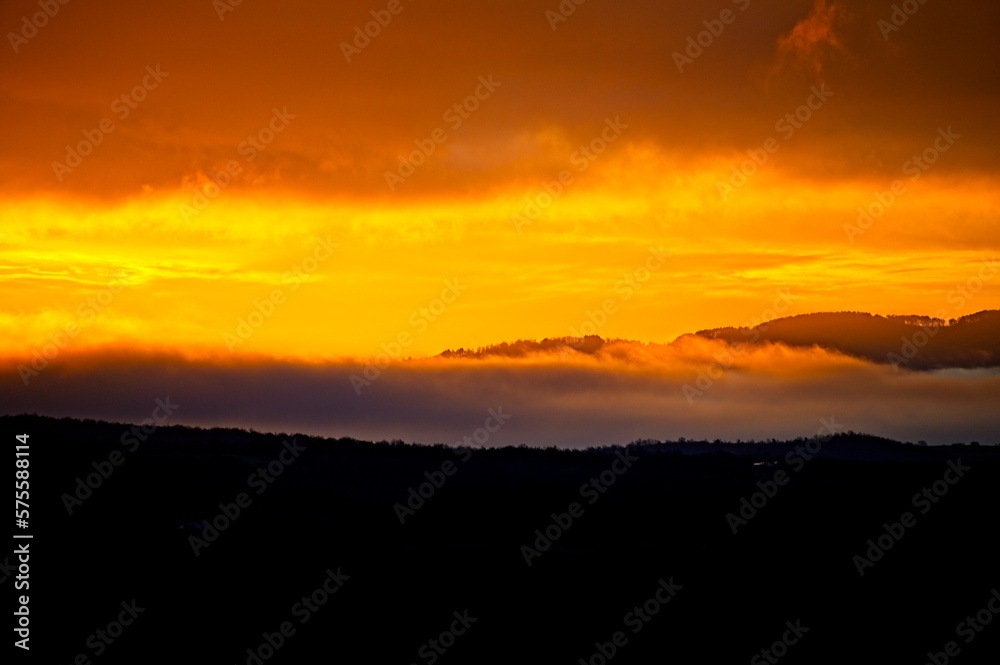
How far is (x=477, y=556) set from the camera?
204 ft

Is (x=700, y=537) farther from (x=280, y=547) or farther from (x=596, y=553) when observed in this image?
(x=280, y=547)

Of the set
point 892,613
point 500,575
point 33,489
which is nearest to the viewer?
point 892,613

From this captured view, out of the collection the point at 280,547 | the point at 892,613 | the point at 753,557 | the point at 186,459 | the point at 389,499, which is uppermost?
the point at 186,459

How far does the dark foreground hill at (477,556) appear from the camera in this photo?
4712 centimetres

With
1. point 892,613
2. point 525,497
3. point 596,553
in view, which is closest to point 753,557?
point 596,553

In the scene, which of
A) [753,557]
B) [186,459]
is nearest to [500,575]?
[753,557]

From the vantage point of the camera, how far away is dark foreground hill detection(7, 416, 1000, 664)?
47.1 metres

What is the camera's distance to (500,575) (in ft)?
189

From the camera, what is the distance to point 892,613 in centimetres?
5197

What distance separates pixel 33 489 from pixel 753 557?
3661cm

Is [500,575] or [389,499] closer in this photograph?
[500,575]

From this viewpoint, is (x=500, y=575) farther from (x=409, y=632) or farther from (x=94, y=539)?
(x=94, y=539)

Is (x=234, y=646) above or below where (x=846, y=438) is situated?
below

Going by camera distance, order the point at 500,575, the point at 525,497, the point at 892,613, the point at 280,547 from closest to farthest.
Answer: the point at 892,613 → the point at 500,575 → the point at 280,547 → the point at 525,497
